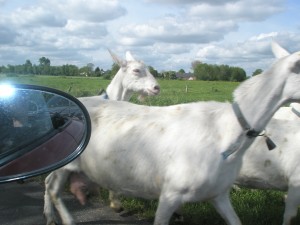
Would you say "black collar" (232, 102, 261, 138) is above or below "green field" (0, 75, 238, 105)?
above

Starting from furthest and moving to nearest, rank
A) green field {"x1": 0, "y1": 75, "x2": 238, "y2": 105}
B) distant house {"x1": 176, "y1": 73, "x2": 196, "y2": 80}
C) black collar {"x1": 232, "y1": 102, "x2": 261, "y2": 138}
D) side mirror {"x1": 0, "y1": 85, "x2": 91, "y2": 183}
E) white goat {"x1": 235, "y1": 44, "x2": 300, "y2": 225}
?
distant house {"x1": 176, "y1": 73, "x2": 196, "y2": 80}
green field {"x1": 0, "y1": 75, "x2": 238, "y2": 105}
white goat {"x1": 235, "y1": 44, "x2": 300, "y2": 225}
black collar {"x1": 232, "y1": 102, "x2": 261, "y2": 138}
side mirror {"x1": 0, "y1": 85, "x2": 91, "y2": 183}

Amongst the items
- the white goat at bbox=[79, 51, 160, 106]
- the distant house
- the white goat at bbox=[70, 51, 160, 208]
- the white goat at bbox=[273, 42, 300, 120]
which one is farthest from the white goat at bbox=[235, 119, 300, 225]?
the distant house

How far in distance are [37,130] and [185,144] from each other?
2067mm

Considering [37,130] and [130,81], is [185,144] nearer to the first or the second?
[37,130]

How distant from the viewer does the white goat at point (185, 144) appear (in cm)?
421

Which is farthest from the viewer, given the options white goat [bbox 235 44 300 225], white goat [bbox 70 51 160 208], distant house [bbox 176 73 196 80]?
distant house [bbox 176 73 196 80]

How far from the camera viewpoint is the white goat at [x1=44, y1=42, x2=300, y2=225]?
13.8 feet

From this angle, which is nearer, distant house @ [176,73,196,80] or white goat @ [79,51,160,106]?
white goat @ [79,51,160,106]

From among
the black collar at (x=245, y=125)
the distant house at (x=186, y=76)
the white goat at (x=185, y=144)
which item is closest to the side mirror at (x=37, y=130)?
the white goat at (x=185, y=144)

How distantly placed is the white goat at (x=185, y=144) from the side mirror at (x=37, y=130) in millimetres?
1423

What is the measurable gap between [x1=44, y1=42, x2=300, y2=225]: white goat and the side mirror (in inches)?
56.0

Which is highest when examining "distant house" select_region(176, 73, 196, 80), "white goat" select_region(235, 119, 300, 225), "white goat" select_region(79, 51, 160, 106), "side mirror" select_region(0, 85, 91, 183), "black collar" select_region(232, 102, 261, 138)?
"side mirror" select_region(0, 85, 91, 183)

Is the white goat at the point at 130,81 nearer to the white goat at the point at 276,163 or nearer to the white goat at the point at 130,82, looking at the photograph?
the white goat at the point at 130,82

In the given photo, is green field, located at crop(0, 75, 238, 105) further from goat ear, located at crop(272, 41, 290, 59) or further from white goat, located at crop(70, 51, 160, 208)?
goat ear, located at crop(272, 41, 290, 59)
